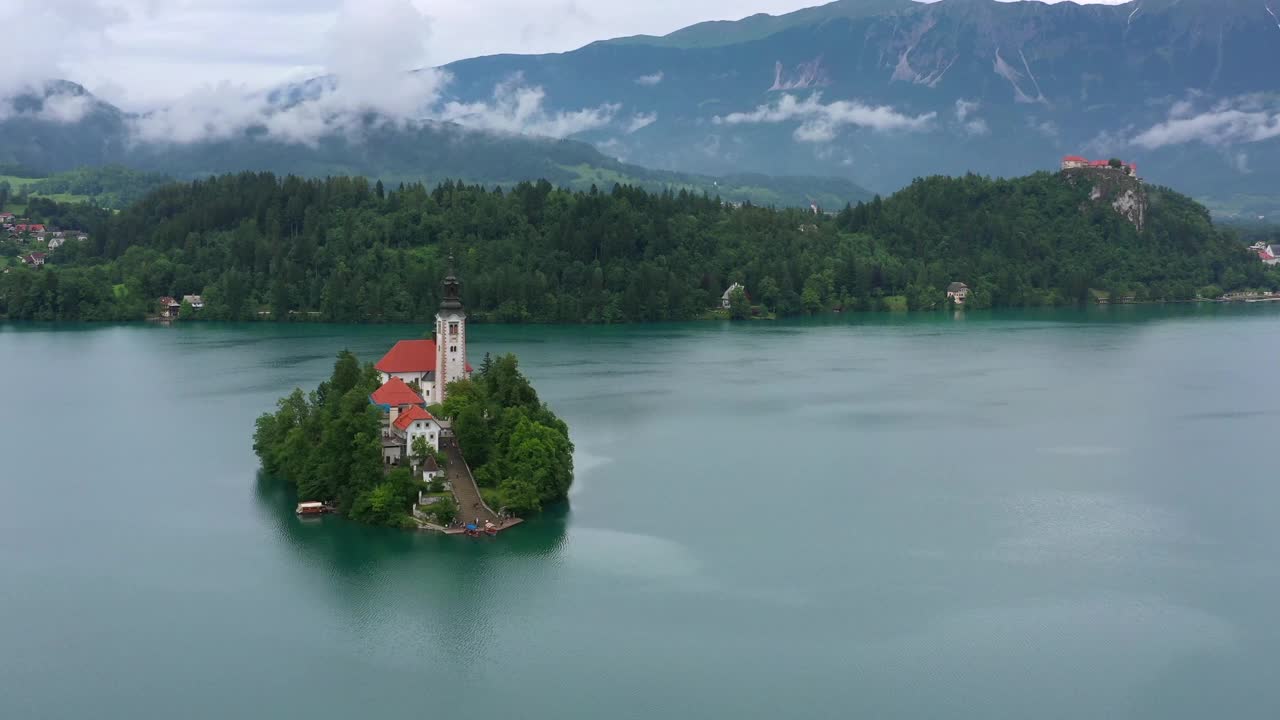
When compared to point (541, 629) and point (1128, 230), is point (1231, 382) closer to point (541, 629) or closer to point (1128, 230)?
point (541, 629)

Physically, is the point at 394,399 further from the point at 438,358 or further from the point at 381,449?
the point at 438,358

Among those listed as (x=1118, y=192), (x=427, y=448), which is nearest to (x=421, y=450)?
(x=427, y=448)

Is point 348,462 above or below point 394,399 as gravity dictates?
below

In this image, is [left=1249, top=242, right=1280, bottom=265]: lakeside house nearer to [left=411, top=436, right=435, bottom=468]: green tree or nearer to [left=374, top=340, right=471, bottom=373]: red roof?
[left=374, top=340, right=471, bottom=373]: red roof

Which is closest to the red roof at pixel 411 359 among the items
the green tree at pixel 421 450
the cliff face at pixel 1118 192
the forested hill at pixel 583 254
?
the green tree at pixel 421 450

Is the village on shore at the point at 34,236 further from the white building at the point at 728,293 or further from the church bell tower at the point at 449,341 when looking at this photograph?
the church bell tower at the point at 449,341

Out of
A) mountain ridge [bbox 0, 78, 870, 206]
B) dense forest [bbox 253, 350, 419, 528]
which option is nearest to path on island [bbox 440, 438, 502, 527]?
dense forest [bbox 253, 350, 419, 528]
